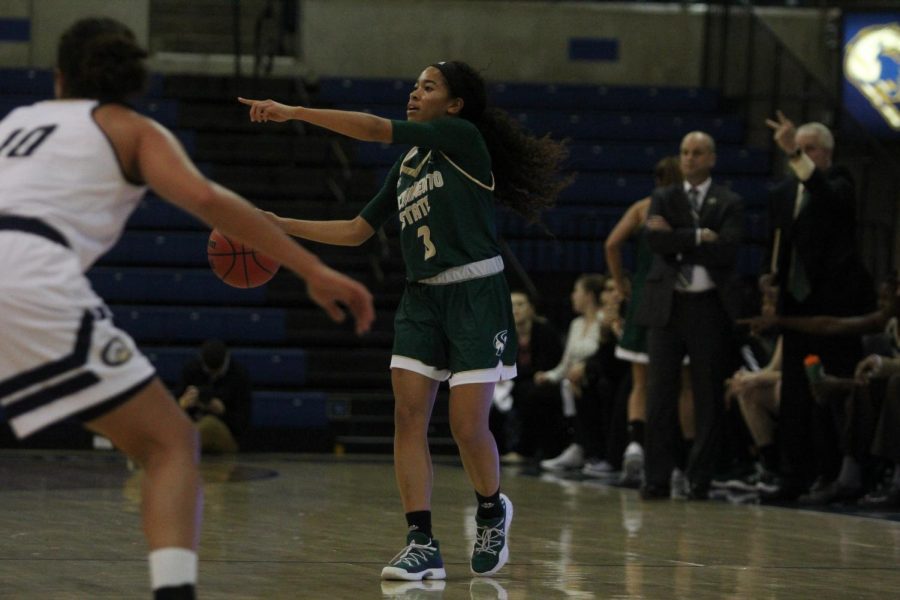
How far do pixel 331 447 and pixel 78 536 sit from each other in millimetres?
5988

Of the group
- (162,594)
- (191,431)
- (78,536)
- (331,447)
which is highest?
(191,431)

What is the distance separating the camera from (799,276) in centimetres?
838

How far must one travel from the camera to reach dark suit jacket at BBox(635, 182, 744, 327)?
847cm

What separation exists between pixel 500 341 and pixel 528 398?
6.14 meters

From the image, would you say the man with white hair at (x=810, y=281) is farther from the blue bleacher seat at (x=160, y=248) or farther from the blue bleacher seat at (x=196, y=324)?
the blue bleacher seat at (x=160, y=248)

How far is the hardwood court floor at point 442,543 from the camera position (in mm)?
5008

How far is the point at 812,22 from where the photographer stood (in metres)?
17.1

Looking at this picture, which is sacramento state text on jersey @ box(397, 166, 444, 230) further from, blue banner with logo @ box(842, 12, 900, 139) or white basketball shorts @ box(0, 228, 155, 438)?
blue banner with logo @ box(842, 12, 900, 139)

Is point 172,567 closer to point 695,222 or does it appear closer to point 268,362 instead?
point 695,222

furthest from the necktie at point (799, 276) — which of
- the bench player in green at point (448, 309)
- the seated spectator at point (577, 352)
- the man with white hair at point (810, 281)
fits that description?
the bench player in green at point (448, 309)

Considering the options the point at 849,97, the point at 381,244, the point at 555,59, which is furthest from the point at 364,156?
the point at 849,97

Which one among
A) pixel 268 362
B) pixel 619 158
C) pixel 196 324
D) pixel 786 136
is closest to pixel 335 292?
pixel 786 136

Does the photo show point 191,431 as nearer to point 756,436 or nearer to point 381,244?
point 756,436

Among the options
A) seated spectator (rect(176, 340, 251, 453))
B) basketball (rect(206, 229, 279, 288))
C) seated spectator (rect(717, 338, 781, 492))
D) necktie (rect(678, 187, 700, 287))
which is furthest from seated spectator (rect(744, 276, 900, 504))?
seated spectator (rect(176, 340, 251, 453))
